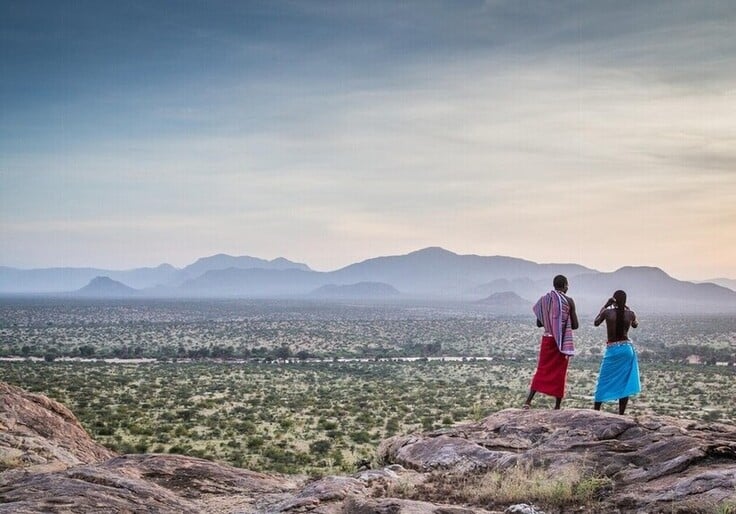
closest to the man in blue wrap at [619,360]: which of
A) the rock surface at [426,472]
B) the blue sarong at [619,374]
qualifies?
the blue sarong at [619,374]

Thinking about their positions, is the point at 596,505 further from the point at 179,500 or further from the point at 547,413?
the point at 179,500

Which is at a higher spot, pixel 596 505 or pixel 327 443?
pixel 596 505

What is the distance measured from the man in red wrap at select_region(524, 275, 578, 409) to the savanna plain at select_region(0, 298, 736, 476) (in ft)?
7.61

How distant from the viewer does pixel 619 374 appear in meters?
11.0

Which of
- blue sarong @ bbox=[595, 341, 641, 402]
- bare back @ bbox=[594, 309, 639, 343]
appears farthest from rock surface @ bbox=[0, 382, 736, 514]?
bare back @ bbox=[594, 309, 639, 343]

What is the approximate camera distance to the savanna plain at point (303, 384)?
23.0 meters

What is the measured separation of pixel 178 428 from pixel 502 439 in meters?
17.4

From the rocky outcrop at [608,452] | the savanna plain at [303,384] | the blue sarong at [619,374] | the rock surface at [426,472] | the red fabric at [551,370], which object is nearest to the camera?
the rocky outcrop at [608,452]

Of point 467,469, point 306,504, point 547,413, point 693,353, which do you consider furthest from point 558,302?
point 693,353

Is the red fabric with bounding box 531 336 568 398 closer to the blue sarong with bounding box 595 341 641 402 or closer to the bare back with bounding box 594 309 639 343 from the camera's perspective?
the blue sarong with bounding box 595 341 641 402

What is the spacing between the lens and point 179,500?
8.32m

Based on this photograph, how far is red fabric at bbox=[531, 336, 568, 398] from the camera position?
435 inches

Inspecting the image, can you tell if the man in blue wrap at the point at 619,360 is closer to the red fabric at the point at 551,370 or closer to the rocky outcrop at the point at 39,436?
the red fabric at the point at 551,370

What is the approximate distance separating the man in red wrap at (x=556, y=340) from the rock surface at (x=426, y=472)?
623 mm
